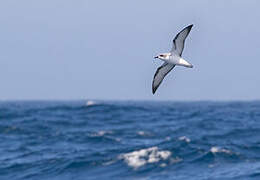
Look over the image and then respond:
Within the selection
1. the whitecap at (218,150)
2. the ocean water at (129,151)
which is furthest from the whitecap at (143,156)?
the whitecap at (218,150)

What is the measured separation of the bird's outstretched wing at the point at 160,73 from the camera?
20406 mm

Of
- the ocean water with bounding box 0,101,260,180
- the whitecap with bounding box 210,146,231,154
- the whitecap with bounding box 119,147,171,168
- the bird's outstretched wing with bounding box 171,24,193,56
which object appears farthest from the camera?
the whitecap with bounding box 210,146,231,154

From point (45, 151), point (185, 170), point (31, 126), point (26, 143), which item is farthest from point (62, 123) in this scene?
point (185, 170)

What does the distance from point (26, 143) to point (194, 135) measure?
13.5 meters

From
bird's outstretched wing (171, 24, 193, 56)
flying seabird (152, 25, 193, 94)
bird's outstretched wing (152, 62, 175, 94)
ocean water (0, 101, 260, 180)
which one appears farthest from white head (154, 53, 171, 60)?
ocean water (0, 101, 260, 180)

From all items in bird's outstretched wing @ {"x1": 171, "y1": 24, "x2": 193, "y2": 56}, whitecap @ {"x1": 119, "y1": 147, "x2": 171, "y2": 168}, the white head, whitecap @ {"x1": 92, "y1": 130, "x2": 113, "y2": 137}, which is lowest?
whitecap @ {"x1": 119, "y1": 147, "x2": 171, "y2": 168}

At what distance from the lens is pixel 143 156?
37.6m

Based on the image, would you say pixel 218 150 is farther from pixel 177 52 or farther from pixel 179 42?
pixel 179 42

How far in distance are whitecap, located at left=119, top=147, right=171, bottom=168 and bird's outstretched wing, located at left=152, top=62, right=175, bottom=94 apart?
15.3m

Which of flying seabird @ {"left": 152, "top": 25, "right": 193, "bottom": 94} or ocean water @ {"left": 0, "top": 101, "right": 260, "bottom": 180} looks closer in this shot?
flying seabird @ {"left": 152, "top": 25, "right": 193, "bottom": 94}

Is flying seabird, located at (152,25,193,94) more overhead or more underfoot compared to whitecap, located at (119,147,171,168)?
more overhead

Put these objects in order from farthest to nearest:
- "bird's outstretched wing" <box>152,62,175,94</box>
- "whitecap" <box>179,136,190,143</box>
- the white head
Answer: "whitecap" <box>179,136,190,143</box>, "bird's outstretched wing" <box>152,62,175,94</box>, the white head

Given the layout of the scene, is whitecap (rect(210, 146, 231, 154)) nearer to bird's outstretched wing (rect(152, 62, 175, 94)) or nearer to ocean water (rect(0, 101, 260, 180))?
ocean water (rect(0, 101, 260, 180))

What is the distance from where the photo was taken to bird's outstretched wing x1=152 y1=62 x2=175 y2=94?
66.9 feet
